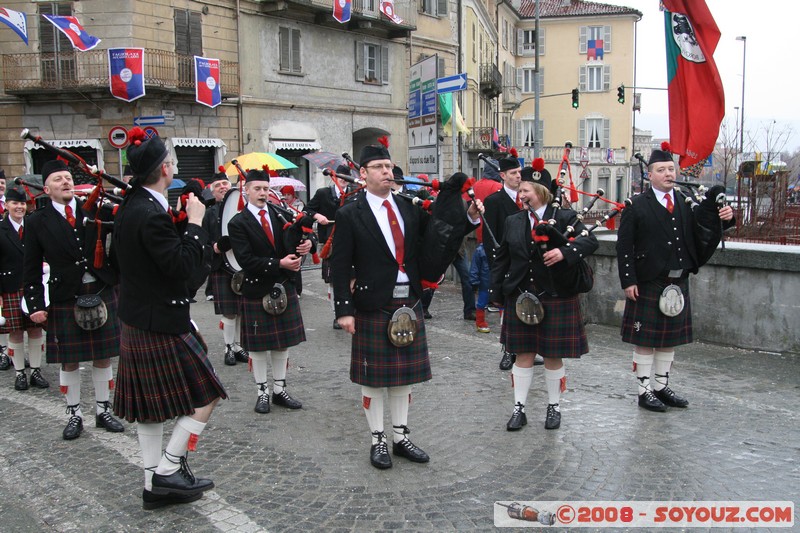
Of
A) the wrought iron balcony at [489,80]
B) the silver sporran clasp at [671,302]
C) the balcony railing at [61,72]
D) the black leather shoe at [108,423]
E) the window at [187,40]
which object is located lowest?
the black leather shoe at [108,423]

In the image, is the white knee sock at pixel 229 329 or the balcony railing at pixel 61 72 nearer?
the white knee sock at pixel 229 329

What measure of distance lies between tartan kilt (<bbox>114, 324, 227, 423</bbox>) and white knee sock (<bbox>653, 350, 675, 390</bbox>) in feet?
11.6

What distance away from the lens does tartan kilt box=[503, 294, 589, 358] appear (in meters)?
4.97

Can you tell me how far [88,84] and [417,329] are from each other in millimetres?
16605

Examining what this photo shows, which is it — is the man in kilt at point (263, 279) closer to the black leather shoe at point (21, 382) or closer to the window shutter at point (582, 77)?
the black leather shoe at point (21, 382)

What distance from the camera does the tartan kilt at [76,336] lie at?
511cm

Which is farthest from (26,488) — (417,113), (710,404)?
(417,113)

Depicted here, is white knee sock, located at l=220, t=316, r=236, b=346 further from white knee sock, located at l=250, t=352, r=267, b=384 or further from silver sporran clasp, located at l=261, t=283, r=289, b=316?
silver sporran clasp, located at l=261, t=283, r=289, b=316

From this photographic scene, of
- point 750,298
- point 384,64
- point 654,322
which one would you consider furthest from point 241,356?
point 384,64

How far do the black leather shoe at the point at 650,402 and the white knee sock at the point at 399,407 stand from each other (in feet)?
6.85

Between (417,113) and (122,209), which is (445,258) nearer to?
(122,209)

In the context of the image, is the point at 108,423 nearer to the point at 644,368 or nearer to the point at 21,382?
the point at 21,382

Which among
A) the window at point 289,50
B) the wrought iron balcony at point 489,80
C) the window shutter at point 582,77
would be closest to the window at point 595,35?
the window shutter at point 582,77

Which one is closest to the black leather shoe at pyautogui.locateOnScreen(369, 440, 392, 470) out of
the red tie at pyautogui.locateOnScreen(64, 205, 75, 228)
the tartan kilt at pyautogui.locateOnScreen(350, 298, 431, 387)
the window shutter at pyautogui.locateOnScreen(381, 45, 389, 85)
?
the tartan kilt at pyautogui.locateOnScreen(350, 298, 431, 387)
